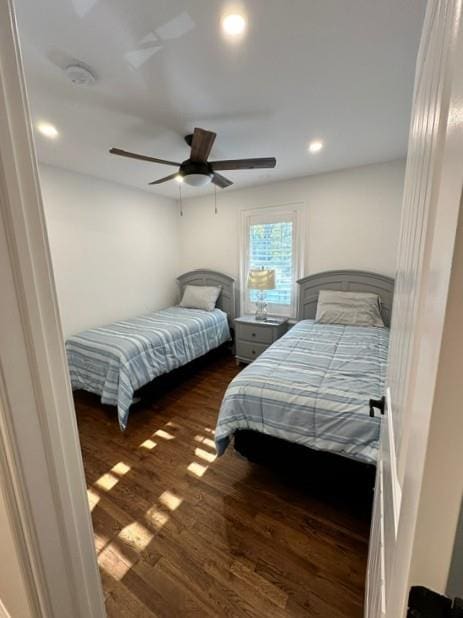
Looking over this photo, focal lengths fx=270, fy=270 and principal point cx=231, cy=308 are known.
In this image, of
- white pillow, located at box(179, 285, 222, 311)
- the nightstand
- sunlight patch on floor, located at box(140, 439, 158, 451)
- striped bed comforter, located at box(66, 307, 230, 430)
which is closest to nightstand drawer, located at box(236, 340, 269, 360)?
the nightstand

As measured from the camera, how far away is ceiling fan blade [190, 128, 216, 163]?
1.78 m

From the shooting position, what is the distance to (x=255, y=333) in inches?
140

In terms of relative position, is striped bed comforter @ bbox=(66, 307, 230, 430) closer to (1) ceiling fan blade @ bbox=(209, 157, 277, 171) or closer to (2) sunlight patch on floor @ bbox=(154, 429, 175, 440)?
(2) sunlight patch on floor @ bbox=(154, 429, 175, 440)

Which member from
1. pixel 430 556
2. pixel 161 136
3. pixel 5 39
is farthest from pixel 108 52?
pixel 430 556

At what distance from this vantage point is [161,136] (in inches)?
→ 88.7

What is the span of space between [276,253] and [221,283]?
38.5 inches

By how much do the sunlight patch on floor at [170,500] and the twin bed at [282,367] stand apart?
0.41m

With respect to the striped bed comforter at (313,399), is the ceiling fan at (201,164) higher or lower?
higher

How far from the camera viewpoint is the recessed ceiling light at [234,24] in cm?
119

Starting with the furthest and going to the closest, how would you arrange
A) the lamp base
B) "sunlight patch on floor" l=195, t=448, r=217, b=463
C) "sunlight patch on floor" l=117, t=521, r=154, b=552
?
the lamp base → "sunlight patch on floor" l=195, t=448, r=217, b=463 → "sunlight patch on floor" l=117, t=521, r=154, b=552

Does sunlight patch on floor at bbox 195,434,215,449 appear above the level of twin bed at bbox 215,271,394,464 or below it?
below

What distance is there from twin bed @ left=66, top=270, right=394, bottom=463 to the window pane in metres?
0.31

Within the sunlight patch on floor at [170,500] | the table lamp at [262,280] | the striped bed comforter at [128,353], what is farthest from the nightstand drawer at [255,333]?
the sunlight patch on floor at [170,500]

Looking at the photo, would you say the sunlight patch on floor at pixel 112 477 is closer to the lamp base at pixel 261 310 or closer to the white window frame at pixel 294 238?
the lamp base at pixel 261 310
